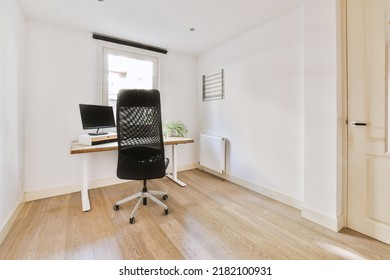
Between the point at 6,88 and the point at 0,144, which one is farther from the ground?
the point at 6,88

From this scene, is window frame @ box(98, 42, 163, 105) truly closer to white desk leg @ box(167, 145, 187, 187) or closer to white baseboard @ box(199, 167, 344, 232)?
white desk leg @ box(167, 145, 187, 187)

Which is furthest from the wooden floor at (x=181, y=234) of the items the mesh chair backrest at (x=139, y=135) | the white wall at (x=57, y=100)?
the mesh chair backrest at (x=139, y=135)

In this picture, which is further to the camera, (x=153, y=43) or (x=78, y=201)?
(x=153, y=43)

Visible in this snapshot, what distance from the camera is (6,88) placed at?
1.67 m

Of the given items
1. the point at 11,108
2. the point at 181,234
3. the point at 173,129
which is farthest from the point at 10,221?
the point at 173,129

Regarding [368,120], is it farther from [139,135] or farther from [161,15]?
[161,15]

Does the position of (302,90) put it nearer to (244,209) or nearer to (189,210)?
(244,209)

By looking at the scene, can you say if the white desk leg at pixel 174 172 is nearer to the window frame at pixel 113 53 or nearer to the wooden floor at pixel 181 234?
the wooden floor at pixel 181 234

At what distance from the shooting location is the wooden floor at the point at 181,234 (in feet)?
4.51

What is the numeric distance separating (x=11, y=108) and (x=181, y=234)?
208cm

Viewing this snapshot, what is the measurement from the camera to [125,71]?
299 centimetres

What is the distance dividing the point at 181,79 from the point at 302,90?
7.19 feet
